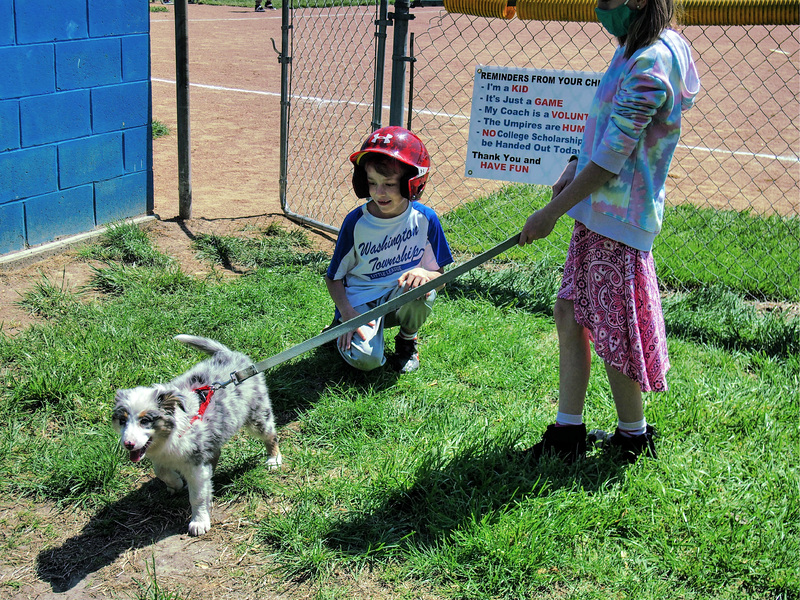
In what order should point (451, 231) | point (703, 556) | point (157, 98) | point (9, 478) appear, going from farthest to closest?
point (157, 98) < point (451, 231) < point (9, 478) < point (703, 556)

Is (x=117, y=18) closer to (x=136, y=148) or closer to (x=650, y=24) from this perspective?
(x=136, y=148)

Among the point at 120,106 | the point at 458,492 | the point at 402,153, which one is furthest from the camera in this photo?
the point at 120,106

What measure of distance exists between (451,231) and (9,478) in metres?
3.72

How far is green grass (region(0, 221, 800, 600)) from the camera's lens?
9.00ft

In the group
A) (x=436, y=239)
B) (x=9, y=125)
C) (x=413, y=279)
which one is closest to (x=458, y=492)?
(x=413, y=279)

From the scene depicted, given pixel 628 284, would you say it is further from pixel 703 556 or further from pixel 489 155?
pixel 489 155

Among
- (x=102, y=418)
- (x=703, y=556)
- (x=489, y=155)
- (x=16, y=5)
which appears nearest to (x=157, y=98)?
(x=16, y=5)

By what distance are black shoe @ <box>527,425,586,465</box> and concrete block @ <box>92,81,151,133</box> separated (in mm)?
3958

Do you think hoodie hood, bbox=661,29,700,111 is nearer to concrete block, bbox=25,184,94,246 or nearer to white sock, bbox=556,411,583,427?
white sock, bbox=556,411,583,427

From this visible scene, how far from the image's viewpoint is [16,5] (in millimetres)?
4727

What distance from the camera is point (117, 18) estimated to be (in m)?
5.45

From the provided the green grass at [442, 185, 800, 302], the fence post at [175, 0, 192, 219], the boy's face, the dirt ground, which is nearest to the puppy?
the dirt ground

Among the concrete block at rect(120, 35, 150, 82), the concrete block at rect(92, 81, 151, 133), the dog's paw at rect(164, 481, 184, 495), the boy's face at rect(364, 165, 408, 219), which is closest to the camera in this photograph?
the dog's paw at rect(164, 481, 184, 495)

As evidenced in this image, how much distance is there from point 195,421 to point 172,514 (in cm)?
44
